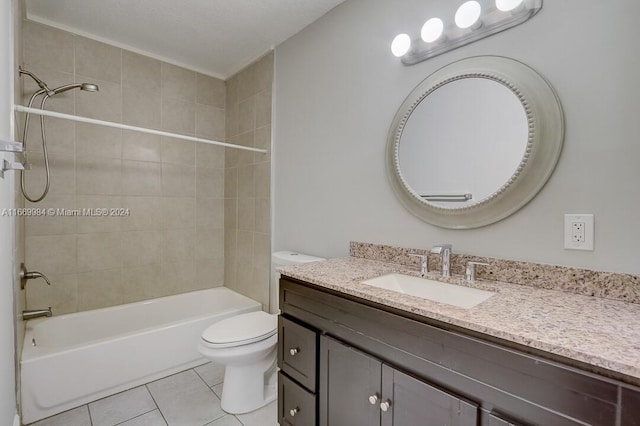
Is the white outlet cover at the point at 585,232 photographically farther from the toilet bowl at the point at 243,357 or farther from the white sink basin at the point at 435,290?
the toilet bowl at the point at 243,357

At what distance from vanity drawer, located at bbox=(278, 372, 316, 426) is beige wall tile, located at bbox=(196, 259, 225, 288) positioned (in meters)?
1.73

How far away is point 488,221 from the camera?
4.10 ft

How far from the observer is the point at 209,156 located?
289 centimetres

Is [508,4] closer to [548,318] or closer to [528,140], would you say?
[528,140]

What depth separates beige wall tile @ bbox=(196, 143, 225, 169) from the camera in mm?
2820

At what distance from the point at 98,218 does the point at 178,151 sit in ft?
2.69

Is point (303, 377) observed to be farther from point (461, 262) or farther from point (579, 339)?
point (579, 339)

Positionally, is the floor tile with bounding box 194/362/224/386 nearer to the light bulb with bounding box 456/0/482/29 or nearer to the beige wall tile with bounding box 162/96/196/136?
the beige wall tile with bounding box 162/96/196/136

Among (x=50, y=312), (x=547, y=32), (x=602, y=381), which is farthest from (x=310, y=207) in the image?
(x=50, y=312)

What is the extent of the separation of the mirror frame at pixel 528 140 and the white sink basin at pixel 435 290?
273 millimetres

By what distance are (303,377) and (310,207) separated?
1.09 metres

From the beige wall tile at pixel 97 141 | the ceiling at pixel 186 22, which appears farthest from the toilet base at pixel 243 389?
the ceiling at pixel 186 22

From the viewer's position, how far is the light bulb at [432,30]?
1.35 metres

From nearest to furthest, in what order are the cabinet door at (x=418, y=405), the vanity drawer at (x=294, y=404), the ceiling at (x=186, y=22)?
the cabinet door at (x=418, y=405)
the vanity drawer at (x=294, y=404)
the ceiling at (x=186, y=22)
